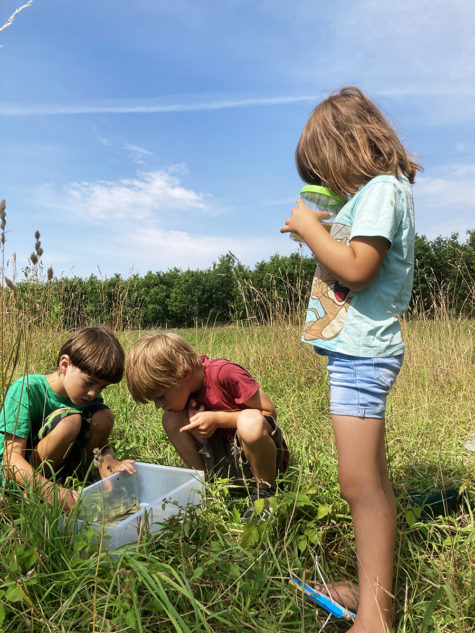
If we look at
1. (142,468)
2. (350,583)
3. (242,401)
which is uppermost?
(242,401)

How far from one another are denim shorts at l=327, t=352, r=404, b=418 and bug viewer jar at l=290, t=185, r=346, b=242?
0.44 m

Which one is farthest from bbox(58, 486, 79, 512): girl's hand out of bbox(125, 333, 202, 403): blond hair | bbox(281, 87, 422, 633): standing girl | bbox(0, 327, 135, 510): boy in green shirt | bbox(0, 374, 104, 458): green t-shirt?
bbox(281, 87, 422, 633): standing girl

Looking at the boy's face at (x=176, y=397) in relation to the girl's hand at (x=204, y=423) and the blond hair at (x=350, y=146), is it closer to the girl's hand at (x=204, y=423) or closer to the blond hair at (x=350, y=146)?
the girl's hand at (x=204, y=423)

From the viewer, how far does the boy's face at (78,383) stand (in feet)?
7.05

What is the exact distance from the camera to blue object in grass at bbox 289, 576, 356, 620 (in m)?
1.32

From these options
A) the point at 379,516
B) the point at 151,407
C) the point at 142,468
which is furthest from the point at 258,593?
the point at 151,407

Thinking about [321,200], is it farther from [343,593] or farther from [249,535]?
[343,593]

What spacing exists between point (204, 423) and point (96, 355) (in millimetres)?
642

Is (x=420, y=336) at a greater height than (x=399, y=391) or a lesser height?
greater

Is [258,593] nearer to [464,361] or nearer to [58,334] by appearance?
[464,361]

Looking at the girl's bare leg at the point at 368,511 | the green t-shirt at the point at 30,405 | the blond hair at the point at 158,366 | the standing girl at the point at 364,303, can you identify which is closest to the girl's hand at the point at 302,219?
the standing girl at the point at 364,303

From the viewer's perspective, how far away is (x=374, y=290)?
136cm

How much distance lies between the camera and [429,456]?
2.46m

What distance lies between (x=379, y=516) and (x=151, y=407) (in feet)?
7.69
